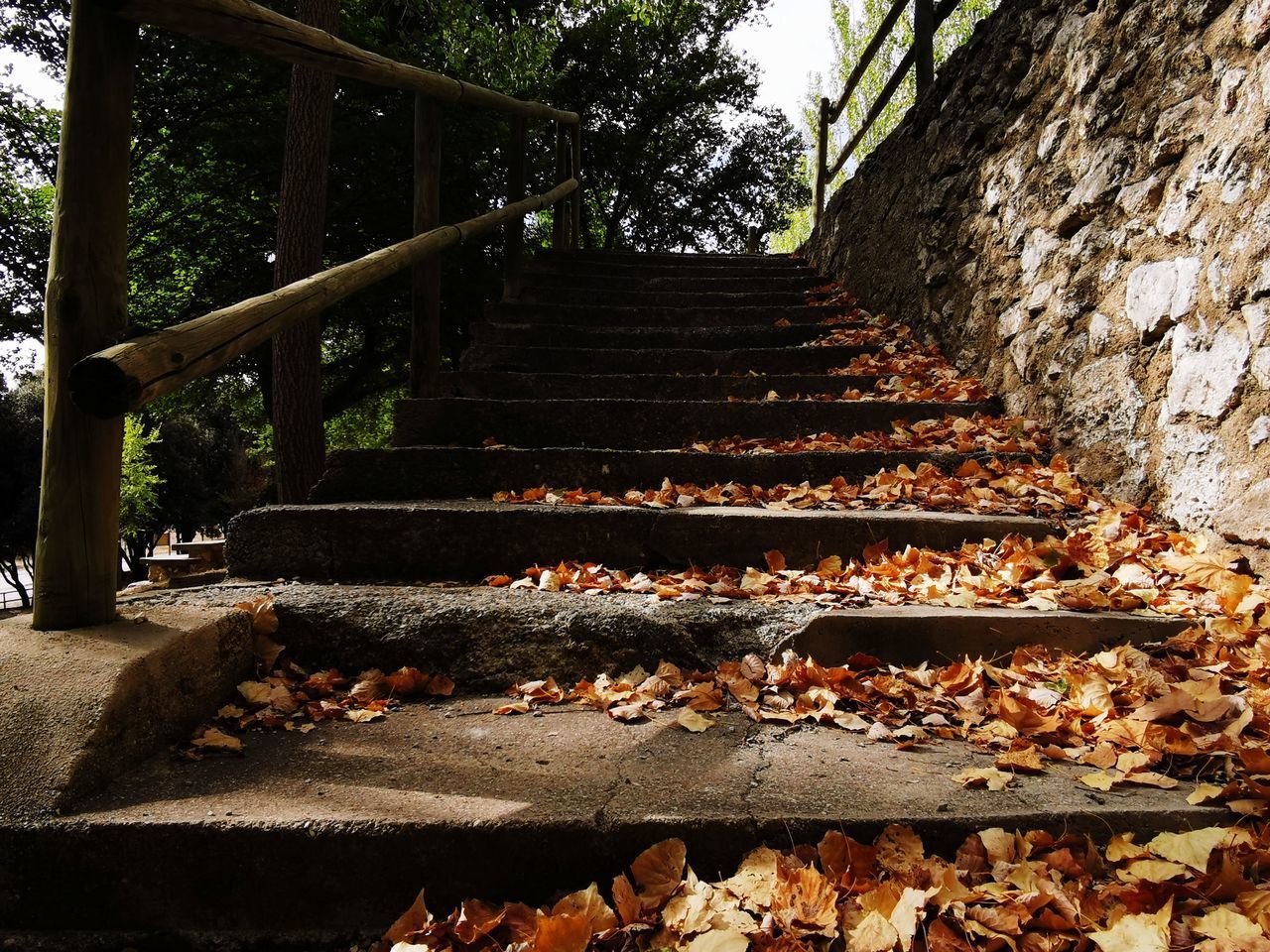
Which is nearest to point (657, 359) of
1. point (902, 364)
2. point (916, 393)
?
point (902, 364)

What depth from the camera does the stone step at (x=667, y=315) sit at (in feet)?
16.1

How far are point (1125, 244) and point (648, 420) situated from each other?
1885mm

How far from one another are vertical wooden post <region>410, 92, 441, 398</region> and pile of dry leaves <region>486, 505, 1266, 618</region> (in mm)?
1571

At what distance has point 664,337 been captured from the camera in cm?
460

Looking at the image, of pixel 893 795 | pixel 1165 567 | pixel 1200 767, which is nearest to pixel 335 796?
pixel 893 795

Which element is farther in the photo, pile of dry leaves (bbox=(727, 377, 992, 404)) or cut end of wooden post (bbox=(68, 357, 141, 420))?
pile of dry leaves (bbox=(727, 377, 992, 404))

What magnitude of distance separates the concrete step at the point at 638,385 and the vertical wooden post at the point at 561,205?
337 centimetres

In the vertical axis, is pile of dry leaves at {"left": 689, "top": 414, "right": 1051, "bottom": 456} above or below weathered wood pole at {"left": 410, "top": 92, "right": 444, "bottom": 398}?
below

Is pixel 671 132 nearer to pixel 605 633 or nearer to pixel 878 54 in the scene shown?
pixel 878 54

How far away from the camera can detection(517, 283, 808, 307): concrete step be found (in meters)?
5.41

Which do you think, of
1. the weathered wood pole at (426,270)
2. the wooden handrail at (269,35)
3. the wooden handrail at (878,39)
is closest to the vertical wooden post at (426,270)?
the weathered wood pole at (426,270)

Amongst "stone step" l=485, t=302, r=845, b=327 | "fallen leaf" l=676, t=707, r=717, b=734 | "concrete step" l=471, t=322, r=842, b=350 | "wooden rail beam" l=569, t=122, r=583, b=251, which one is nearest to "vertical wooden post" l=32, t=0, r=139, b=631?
"fallen leaf" l=676, t=707, r=717, b=734

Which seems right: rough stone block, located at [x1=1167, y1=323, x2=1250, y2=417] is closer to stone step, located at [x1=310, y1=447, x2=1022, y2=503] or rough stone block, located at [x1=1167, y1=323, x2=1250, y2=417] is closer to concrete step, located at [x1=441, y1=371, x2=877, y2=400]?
stone step, located at [x1=310, y1=447, x2=1022, y2=503]

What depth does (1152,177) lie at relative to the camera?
2.56 meters
